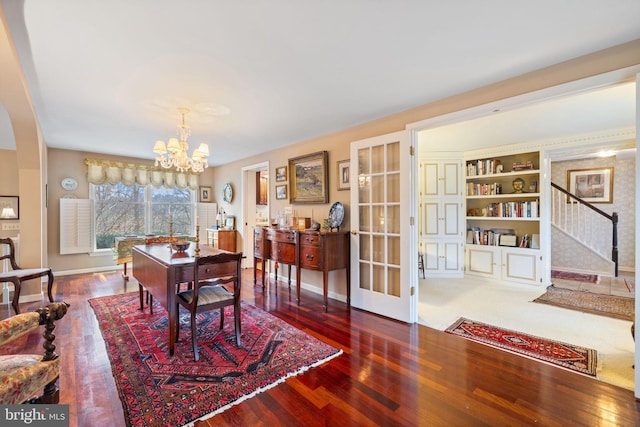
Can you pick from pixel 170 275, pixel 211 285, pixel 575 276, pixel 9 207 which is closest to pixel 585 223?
pixel 575 276

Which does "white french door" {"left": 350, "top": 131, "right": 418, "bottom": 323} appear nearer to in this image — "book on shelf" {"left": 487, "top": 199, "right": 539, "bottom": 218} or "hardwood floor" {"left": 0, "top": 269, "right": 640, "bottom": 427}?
"hardwood floor" {"left": 0, "top": 269, "right": 640, "bottom": 427}

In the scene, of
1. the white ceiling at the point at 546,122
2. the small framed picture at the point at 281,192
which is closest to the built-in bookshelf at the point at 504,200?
the white ceiling at the point at 546,122

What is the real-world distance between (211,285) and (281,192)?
266cm

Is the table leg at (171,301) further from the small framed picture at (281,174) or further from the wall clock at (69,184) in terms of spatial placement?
the wall clock at (69,184)

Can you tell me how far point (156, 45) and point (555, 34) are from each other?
261cm

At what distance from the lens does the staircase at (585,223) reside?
17.2ft

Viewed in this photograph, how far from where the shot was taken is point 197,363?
2.20 metres

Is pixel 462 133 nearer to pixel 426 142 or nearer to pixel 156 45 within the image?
pixel 426 142

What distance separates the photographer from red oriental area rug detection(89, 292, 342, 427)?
1.72 metres

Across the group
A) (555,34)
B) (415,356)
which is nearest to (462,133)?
(555,34)

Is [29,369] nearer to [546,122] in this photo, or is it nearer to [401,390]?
[401,390]

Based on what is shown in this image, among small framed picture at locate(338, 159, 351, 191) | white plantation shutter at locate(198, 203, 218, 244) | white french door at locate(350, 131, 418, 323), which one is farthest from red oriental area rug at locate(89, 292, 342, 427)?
white plantation shutter at locate(198, 203, 218, 244)

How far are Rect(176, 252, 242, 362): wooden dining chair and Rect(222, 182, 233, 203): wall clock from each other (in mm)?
3773

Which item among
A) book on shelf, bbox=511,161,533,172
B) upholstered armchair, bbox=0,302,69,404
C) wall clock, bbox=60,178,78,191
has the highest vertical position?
book on shelf, bbox=511,161,533,172
